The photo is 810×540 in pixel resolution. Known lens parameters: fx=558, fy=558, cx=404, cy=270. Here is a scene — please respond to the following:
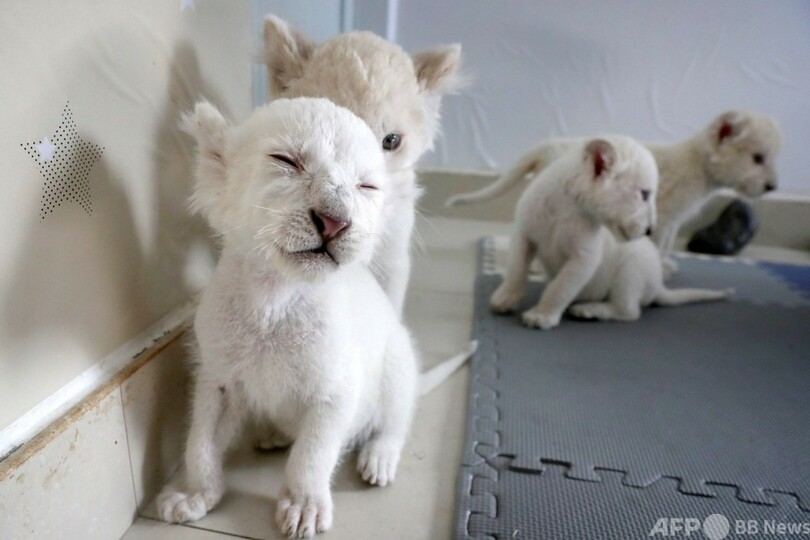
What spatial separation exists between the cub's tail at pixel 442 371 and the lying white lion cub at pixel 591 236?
A: 31cm

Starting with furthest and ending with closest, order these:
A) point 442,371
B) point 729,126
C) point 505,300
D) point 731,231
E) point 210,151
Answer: point 731,231 < point 729,126 < point 505,300 < point 442,371 < point 210,151

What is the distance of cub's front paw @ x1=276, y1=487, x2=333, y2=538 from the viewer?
2.59 ft

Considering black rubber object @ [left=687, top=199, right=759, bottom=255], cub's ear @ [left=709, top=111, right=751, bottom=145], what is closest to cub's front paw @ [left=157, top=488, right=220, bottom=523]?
cub's ear @ [left=709, top=111, right=751, bottom=145]

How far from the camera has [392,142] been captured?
3.38ft

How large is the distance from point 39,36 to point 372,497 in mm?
770

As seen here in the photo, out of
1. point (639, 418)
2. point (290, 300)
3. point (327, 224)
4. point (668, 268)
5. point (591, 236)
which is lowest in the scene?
point (668, 268)

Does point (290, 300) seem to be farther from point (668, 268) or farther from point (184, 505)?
point (668, 268)

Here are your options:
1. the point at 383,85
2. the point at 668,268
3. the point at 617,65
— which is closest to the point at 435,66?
the point at 383,85

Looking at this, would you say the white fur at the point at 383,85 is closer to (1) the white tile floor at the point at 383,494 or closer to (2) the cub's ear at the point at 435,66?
(2) the cub's ear at the point at 435,66

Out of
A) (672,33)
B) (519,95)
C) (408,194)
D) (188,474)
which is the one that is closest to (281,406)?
(188,474)

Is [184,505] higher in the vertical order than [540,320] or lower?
higher

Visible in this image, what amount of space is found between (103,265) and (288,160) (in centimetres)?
31

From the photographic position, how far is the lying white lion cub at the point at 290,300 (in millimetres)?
653

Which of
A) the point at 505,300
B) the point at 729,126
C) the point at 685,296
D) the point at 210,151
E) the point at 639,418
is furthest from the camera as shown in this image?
the point at 729,126
